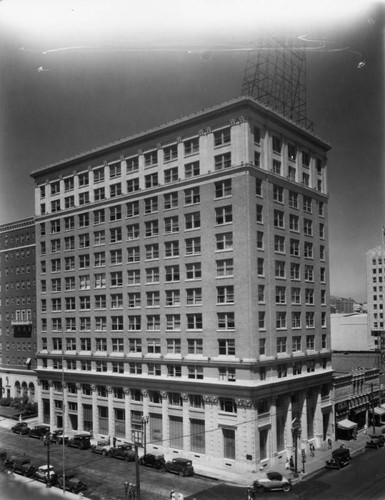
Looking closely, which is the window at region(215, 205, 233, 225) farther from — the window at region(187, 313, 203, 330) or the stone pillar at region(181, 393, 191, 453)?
the stone pillar at region(181, 393, 191, 453)

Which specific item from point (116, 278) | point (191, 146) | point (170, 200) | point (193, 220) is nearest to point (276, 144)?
point (191, 146)

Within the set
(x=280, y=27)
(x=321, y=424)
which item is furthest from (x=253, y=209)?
(x=321, y=424)

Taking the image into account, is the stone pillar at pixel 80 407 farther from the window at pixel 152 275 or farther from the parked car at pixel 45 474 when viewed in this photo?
the window at pixel 152 275

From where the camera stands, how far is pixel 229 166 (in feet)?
187

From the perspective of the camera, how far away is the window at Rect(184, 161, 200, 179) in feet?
197

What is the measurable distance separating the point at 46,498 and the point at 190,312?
24.4 metres

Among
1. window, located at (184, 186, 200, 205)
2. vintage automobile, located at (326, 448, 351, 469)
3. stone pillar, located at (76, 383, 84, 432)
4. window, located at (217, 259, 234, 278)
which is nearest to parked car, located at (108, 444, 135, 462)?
stone pillar, located at (76, 383, 84, 432)

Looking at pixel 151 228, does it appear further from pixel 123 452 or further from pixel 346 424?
pixel 346 424

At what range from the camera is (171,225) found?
61.9 metres

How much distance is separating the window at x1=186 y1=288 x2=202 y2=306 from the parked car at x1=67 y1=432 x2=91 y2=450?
21.3 m

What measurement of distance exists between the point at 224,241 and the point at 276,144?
46.3 ft

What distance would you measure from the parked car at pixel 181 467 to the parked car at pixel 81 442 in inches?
551

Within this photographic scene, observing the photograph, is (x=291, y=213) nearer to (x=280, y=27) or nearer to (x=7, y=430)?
(x=280, y=27)

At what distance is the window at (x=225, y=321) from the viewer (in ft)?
184
